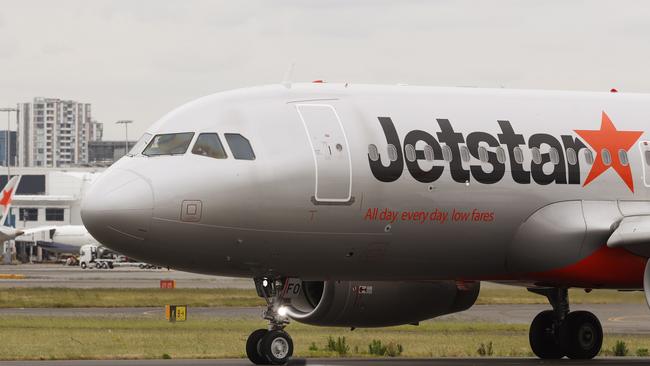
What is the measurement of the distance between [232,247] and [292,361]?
4.63 meters

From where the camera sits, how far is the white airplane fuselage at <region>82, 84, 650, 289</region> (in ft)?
69.1

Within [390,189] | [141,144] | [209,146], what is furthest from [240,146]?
[390,189]

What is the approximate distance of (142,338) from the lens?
33438mm

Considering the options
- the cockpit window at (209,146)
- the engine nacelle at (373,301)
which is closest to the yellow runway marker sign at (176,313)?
the engine nacelle at (373,301)

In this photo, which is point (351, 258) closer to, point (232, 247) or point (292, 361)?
point (232, 247)

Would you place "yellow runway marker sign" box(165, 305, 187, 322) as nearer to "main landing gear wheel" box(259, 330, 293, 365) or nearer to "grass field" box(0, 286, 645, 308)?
"grass field" box(0, 286, 645, 308)

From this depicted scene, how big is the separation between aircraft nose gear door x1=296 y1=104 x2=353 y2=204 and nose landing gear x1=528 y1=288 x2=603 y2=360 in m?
6.94

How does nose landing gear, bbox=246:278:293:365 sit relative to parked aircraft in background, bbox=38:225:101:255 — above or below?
below

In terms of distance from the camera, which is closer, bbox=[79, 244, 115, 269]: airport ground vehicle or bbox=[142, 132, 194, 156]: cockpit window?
bbox=[142, 132, 194, 156]: cockpit window

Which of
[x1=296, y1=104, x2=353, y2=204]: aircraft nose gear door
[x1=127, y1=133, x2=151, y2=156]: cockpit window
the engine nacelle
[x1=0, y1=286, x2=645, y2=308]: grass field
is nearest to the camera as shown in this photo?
[x1=296, y1=104, x2=353, y2=204]: aircraft nose gear door

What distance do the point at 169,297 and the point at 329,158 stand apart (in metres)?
39.5

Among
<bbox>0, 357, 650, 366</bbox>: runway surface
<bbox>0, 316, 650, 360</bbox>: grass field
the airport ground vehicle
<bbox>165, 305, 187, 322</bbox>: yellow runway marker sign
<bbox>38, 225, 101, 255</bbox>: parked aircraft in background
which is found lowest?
<bbox>0, 357, 650, 366</bbox>: runway surface

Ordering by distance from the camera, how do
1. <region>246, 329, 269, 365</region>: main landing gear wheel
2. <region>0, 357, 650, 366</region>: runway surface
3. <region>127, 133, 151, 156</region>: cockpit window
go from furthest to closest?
<region>0, 357, 650, 366</region>: runway surface, <region>127, 133, 151, 156</region>: cockpit window, <region>246, 329, 269, 365</region>: main landing gear wheel

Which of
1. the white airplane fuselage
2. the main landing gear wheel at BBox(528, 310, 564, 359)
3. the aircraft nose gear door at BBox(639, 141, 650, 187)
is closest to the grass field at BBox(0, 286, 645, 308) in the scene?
the main landing gear wheel at BBox(528, 310, 564, 359)
